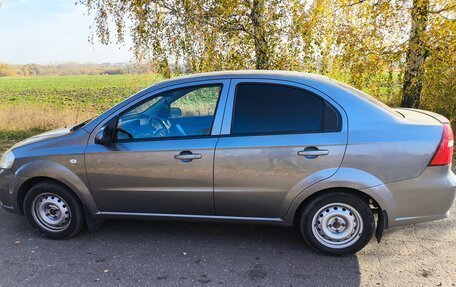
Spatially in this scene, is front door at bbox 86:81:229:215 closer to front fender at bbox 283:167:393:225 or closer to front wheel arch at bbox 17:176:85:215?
front wheel arch at bbox 17:176:85:215

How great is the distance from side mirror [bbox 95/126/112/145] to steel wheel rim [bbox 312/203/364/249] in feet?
6.67

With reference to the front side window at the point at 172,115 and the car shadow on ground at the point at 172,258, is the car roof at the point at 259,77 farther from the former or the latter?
the car shadow on ground at the point at 172,258

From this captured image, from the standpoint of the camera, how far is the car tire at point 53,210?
389 cm

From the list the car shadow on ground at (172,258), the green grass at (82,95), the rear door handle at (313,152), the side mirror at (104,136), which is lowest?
the green grass at (82,95)

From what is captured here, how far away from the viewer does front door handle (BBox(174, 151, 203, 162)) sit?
3.48 meters

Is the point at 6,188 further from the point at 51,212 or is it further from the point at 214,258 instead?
the point at 214,258

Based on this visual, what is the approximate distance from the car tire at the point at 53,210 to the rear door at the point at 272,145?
4.89ft

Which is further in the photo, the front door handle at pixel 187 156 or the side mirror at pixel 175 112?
the side mirror at pixel 175 112

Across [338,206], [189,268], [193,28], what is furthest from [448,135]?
[193,28]

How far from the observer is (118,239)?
13.0 feet

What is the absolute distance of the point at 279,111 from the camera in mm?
3432

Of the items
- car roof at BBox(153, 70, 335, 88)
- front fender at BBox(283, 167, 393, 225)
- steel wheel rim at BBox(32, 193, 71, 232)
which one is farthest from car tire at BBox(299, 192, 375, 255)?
steel wheel rim at BBox(32, 193, 71, 232)

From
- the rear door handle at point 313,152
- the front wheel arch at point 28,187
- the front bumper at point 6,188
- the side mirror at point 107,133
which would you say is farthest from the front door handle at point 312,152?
the front bumper at point 6,188

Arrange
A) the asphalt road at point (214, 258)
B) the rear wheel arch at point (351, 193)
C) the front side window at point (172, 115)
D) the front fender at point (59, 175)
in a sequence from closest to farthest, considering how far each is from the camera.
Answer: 1. the asphalt road at point (214, 258)
2. the rear wheel arch at point (351, 193)
3. the front side window at point (172, 115)
4. the front fender at point (59, 175)
